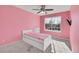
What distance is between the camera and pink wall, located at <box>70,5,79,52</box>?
1.53 m

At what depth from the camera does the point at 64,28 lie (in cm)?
157

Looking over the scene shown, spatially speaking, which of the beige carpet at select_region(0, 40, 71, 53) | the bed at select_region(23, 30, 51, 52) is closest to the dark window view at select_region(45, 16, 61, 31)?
the bed at select_region(23, 30, 51, 52)

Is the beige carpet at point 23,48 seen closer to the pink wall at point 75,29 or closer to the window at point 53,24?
the pink wall at point 75,29

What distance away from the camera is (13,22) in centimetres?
155

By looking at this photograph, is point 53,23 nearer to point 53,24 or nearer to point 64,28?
point 53,24

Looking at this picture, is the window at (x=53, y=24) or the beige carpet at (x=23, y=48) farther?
the window at (x=53, y=24)

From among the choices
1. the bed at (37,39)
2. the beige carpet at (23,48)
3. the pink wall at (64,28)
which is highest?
the pink wall at (64,28)

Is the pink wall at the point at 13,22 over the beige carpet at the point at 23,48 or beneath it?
over

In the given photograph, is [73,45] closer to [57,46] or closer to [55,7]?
[57,46]

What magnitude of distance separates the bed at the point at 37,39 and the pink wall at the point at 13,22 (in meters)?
0.11

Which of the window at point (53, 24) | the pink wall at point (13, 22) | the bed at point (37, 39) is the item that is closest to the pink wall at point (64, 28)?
the window at point (53, 24)

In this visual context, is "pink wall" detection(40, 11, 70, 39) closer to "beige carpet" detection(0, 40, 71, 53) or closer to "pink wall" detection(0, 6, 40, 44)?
"beige carpet" detection(0, 40, 71, 53)

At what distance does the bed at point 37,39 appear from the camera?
1525mm
